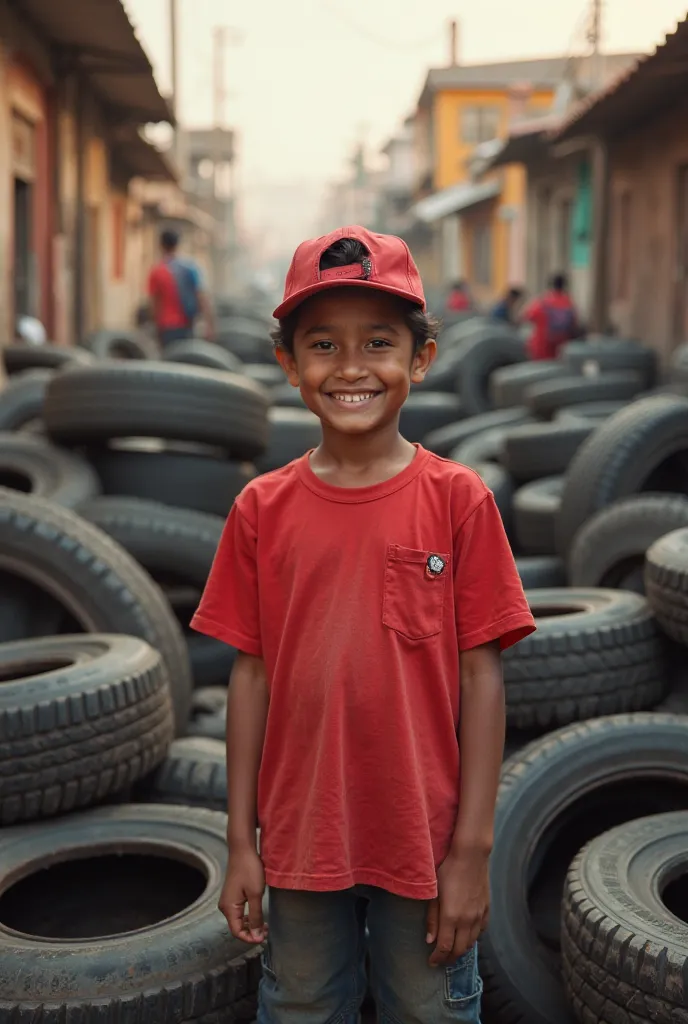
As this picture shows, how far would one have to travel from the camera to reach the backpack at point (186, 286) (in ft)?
41.7

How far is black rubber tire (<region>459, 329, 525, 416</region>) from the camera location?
11891 mm

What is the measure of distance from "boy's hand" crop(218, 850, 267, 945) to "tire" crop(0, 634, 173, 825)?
965 millimetres

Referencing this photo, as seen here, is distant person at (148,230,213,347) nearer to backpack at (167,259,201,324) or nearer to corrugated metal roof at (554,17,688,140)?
backpack at (167,259,201,324)

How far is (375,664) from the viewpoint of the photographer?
2.00 m

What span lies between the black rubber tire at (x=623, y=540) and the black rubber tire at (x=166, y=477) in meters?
1.98

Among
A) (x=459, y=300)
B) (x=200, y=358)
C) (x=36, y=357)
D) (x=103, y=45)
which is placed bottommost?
(x=36, y=357)

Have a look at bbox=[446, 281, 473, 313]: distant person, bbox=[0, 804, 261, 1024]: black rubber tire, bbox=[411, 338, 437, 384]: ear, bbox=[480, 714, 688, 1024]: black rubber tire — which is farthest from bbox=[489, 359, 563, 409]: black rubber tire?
bbox=[446, 281, 473, 313]: distant person

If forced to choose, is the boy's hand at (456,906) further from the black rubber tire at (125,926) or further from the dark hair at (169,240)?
the dark hair at (169,240)

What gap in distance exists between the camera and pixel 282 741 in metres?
2.08

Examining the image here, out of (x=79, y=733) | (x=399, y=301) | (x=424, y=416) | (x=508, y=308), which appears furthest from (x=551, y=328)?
(x=399, y=301)

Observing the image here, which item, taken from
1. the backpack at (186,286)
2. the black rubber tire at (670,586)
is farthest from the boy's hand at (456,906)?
the backpack at (186,286)

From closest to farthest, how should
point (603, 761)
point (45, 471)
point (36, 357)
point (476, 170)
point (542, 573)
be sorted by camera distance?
point (603, 761)
point (542, 573)
point (45, 471)
point (36, 357)
point (476, 170)

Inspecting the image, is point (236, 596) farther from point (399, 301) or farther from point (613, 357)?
point (613, 357)

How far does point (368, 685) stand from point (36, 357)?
8785 mm
